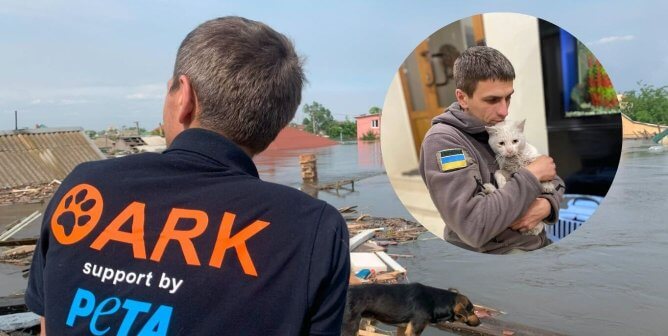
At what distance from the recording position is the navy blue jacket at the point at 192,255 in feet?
3.71

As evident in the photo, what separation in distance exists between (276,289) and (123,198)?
0.36 metres

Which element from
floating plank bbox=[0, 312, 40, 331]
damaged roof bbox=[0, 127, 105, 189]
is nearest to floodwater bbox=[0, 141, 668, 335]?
floating plank bbox=[0, 312, 40, 331]

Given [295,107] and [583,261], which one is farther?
[583,261]

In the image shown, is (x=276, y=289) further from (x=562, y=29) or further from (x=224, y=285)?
(x=562, y=29)

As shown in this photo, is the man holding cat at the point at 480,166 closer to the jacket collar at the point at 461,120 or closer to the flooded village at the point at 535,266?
the jacket collar at the point at 461,120

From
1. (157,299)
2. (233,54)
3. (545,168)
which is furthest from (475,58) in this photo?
(157,299)

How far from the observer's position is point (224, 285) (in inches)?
44.5

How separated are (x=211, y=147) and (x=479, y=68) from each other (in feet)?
4.16

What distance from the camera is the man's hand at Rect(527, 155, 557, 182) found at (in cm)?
213

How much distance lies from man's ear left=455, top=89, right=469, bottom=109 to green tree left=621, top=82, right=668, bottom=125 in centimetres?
56

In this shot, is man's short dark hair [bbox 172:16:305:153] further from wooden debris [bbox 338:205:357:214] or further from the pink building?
wooden debris [bbox 338:205:357:214]

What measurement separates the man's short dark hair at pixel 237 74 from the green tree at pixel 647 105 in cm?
148

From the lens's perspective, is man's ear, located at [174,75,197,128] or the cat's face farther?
the cat's face

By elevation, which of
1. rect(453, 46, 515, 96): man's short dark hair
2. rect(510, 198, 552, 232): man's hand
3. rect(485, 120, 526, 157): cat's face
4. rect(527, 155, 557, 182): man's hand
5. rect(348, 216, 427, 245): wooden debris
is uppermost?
rect(453, 46, 515, 96): man's short dark hair
